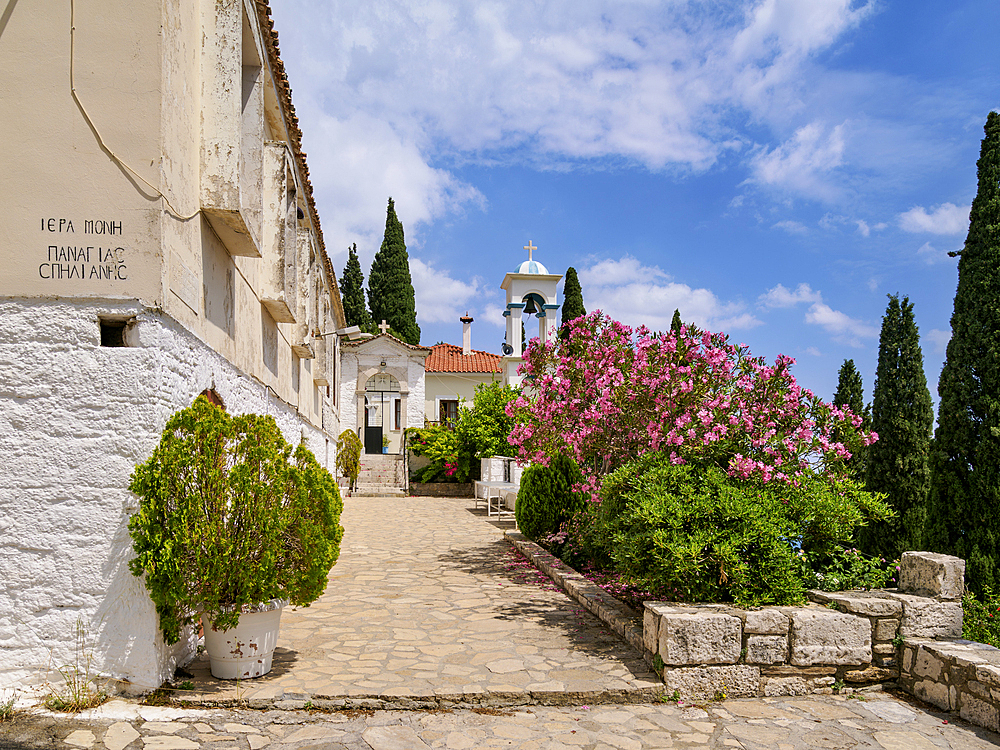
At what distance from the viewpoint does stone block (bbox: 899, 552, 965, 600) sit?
4996mm

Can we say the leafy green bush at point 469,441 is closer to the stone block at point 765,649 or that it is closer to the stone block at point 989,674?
the stone block at point 765,649

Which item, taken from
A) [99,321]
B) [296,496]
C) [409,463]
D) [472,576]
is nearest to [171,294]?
[99,321]

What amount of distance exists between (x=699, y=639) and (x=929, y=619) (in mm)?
1767

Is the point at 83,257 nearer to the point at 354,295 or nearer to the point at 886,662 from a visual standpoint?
the point at 886,662

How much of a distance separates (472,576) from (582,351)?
308 cm

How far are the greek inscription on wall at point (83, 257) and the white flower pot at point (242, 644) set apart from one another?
228 cm

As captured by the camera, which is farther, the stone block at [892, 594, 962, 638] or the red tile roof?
the red tile roof

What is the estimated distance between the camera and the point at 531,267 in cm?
2408

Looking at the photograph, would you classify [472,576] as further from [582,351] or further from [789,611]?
[789,611]

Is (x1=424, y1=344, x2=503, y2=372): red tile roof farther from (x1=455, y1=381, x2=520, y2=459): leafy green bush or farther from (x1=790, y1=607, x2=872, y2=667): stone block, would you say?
(x1=790, y1=607, x2=872, y2=667): stone block

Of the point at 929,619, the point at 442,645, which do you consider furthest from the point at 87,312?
the point at 929,619

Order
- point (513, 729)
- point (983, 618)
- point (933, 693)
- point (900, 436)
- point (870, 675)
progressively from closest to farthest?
1. point (513, 729)
2. point (933, 693)
3. point (870, 675)
4. point (983, 618)
5. point (900, 436)

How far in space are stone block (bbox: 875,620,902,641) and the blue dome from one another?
19.6m

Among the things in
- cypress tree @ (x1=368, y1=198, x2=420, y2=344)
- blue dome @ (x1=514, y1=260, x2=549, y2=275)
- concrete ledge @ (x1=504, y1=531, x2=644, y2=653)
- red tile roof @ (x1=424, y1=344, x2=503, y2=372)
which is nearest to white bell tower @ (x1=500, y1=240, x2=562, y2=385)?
blue dome @ (x1=514, y1=260, x2=549, y2=275)
